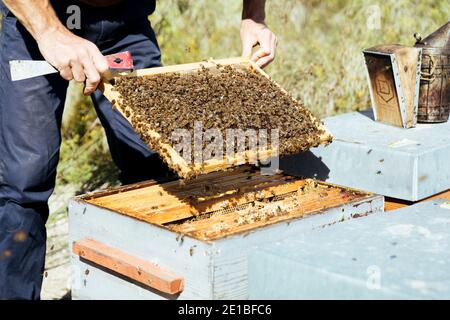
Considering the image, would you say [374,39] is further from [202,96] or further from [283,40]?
[202,96]

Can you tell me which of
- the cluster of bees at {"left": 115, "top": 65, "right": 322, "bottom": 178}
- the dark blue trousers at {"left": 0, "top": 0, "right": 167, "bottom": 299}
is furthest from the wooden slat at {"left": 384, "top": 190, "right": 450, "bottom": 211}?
the dark blue trousers at {"left": 0, "top": 0, "right": 167, "bottom": 299}

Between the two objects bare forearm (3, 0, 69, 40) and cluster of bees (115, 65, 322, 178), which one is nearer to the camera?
cluster of bees (115, 65, 322, 178)

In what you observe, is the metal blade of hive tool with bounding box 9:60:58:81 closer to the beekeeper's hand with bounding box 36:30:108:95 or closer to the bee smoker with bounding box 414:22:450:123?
the beekeeper's hand with bounding box 36:30:108:95

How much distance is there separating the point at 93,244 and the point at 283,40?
3125mm

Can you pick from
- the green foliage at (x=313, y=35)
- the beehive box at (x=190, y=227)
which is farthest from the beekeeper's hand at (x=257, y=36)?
the green foliage at (x=313, y=35)

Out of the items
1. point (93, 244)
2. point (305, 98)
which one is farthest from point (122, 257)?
point (305, 98)

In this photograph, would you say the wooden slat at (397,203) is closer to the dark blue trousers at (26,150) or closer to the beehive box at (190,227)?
the beehive box at (190,227)

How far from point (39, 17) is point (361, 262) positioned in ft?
4.81

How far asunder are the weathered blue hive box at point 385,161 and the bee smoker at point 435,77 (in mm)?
75

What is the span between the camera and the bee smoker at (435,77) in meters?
3.24

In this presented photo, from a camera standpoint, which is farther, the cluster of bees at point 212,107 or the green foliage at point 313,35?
the green foliage at point 313,35

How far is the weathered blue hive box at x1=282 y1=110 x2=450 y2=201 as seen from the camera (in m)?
2.75

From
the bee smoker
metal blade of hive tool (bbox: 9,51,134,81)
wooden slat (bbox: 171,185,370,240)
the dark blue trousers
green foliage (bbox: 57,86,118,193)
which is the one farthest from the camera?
green foliage (bbox: 57,86,118,193)

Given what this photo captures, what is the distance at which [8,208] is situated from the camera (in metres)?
2.89
